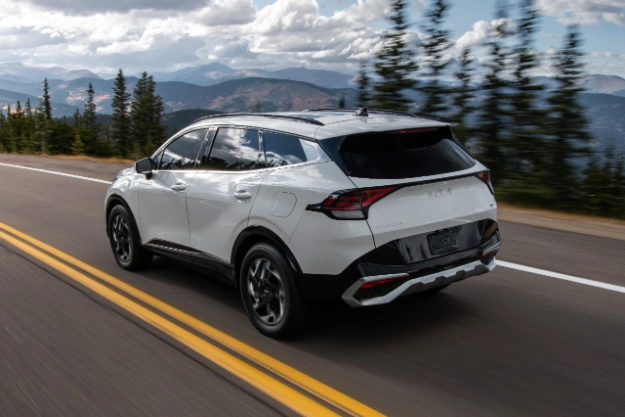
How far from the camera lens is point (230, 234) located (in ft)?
16.1

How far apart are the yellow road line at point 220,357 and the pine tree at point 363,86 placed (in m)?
8.30

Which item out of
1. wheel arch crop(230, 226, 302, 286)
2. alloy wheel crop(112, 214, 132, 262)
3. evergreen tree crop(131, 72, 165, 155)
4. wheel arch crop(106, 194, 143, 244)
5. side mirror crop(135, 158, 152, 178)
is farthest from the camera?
evergreen tree crop(131, 72, 165, 155)

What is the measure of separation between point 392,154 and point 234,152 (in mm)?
1416

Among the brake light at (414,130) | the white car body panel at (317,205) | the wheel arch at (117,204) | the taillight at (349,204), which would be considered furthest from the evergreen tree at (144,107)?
the taillight at (349,204)

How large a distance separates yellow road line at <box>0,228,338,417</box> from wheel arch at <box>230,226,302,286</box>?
65cm

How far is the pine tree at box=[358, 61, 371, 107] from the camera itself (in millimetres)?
13234

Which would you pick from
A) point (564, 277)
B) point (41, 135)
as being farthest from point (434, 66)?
point (41, 135)

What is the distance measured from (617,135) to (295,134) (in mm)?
7724

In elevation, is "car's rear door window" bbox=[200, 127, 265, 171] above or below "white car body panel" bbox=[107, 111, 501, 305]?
above

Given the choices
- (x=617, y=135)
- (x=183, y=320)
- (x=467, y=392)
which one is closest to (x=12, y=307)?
(x=183, y=320)

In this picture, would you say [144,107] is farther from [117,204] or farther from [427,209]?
[427,209]

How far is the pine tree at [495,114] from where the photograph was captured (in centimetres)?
1134

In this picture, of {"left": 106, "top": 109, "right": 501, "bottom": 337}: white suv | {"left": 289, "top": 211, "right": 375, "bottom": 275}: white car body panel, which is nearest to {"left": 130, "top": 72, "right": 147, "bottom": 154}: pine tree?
{"left": 106, "top": 109, "right": 501, "bottom": 337}: white suv

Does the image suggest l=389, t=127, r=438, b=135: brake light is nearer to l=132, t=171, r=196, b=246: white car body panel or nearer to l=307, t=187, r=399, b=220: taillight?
l=307, t=187, r=399, b=220: taillight
